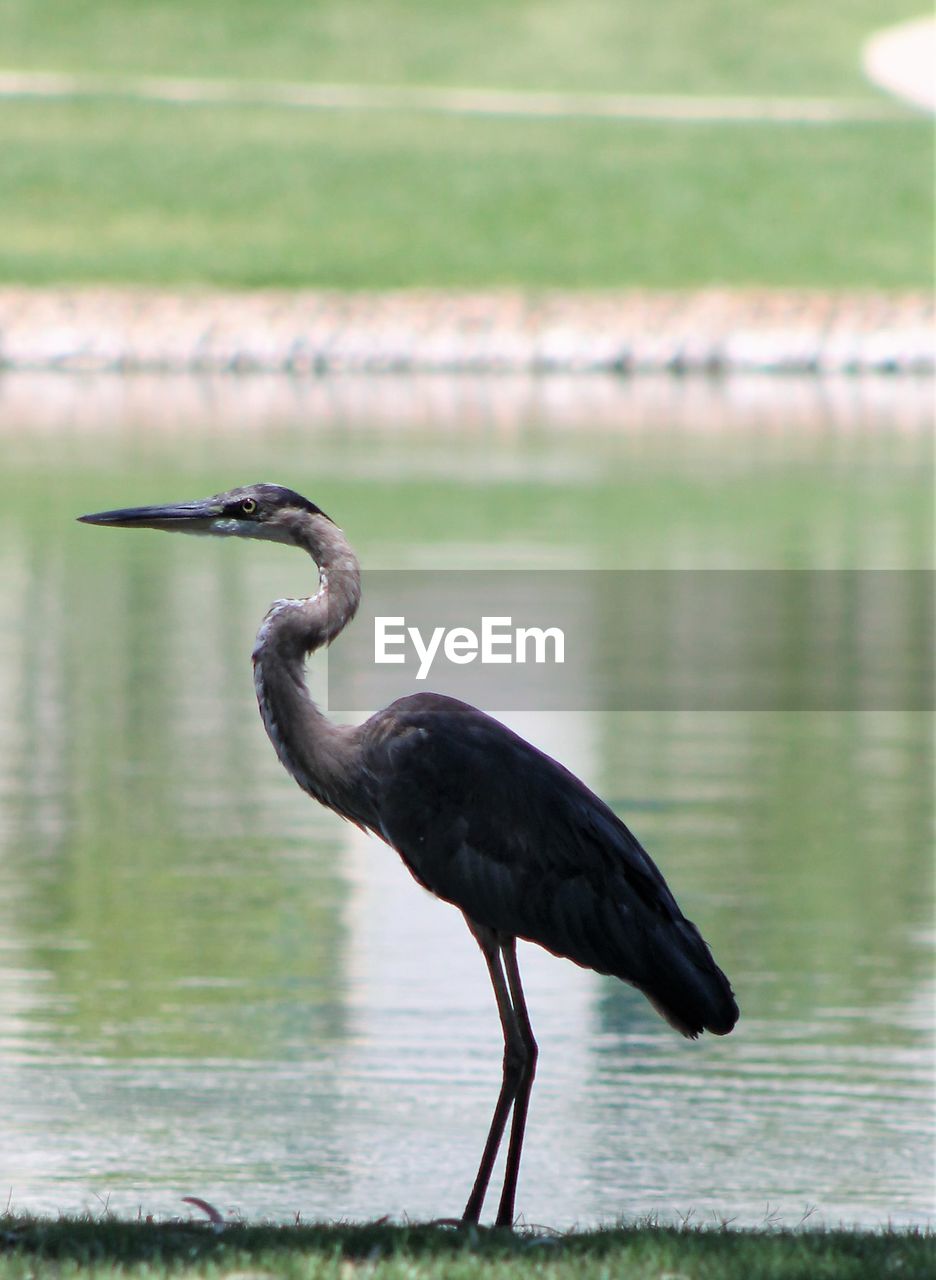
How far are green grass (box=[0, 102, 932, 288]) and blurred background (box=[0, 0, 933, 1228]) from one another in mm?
237

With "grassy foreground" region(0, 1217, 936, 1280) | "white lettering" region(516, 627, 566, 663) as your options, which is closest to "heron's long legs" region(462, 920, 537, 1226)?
"grassy foreground" region(0, 1217, 936, 1280)

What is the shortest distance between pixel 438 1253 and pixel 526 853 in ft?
3.24

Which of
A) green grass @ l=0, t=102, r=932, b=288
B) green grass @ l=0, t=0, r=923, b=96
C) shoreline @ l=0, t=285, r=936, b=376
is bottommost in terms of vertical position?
shoreline @ l=0, t=285, r=936, b=376

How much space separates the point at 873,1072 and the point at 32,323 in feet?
112

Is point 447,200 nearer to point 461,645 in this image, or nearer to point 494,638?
point 494,638

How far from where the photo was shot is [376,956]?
9297mm

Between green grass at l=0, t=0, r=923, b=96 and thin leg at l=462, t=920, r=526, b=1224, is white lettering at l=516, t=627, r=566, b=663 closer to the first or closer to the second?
thin leg at l=462, t=920, r=526, b=1224

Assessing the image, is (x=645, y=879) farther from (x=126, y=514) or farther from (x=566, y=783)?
(x=126, y=514)

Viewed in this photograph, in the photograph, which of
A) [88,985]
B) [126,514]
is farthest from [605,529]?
[126,514]

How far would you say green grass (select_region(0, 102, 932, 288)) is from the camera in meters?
50.7

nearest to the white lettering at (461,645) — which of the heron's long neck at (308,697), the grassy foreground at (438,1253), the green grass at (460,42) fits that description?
the heron's long neck at (308,697)

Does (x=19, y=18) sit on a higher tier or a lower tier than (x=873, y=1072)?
higher

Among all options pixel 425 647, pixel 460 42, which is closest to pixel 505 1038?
pixel 425 647

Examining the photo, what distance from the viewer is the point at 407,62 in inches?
2709
